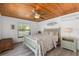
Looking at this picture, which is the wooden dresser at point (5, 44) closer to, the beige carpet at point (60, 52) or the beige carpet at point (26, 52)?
the beige carpet at point (26, 52)

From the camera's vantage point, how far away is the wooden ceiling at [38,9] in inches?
76.5

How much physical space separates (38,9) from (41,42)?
745 mm

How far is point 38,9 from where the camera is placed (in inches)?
77.9

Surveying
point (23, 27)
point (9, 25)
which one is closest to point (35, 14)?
point (23, 27)

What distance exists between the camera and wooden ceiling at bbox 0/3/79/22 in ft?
6.37

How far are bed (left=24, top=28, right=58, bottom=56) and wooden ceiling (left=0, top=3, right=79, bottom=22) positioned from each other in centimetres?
39

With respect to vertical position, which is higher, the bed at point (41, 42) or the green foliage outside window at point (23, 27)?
the green foliage outside window at point (23, 27)

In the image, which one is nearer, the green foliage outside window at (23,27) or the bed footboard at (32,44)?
the bed footboard at (32,44)

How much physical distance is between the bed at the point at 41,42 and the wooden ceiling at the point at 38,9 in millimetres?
392

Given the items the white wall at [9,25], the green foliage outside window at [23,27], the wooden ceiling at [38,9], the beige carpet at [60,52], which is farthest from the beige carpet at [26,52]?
the wooden ceiling at [38,9]

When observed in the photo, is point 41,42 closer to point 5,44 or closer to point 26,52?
point 26,52

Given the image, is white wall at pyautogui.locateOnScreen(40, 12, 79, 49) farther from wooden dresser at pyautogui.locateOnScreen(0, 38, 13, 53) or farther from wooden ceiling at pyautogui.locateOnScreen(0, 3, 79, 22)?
wooden dresser at pyautogui.locateOnScreen(0, 38, 13, 53)

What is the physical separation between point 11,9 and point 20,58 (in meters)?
1.15

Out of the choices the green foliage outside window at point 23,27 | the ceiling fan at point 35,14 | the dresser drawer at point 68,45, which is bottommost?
the dresser drawer at point 68,45
